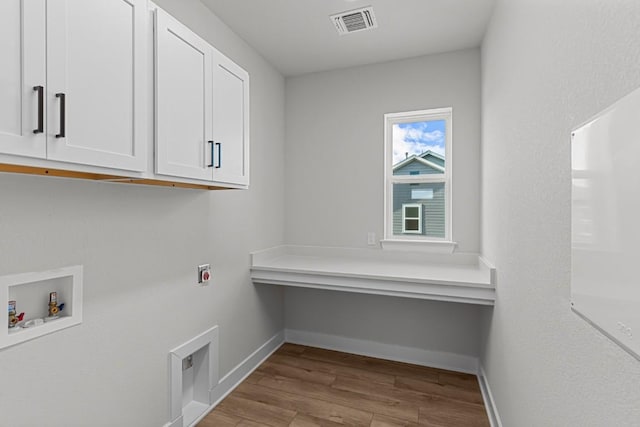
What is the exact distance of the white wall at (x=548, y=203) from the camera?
746mm

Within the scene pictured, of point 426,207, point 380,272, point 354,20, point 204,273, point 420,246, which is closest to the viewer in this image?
point 204,273

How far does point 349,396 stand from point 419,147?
2165mm

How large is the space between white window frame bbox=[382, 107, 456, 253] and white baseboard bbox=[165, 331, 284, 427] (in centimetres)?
139

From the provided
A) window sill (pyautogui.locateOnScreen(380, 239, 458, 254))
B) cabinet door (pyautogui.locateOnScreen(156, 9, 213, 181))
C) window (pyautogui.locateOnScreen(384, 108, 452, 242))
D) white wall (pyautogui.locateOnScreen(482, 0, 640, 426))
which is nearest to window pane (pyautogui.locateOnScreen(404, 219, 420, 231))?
window (pyautogui.locateOnScreen(384, 108, 452, 242))

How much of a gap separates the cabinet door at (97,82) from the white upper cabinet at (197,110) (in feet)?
0.36

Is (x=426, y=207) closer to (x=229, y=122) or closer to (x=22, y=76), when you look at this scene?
(x=229, y=122)

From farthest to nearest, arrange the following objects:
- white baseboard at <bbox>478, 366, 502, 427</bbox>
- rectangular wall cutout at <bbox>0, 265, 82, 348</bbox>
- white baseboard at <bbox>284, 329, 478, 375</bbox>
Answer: white baseboard at <bbox>284, 329, 478, 375</bbox> → white baseboard at <bbox>478, 366, 502, 427</bbox> → rectangular wall cutout at <bbox>0, 265, 82, 348</bbox>

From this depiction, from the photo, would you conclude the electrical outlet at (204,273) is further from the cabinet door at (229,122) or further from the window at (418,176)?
the window at (418,176)

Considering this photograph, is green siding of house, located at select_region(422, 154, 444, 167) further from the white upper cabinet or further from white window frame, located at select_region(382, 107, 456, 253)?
the white upper cabinet

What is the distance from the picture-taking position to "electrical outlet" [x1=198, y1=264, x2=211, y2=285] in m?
2.14

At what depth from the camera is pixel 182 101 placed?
1.57 meters

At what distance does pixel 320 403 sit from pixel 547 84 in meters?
2.23

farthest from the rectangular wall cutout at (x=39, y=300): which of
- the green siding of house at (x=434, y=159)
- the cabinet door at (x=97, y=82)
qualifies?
the green siding of house at (x=434, y=159)

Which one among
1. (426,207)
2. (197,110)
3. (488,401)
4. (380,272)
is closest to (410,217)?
(426,207)
